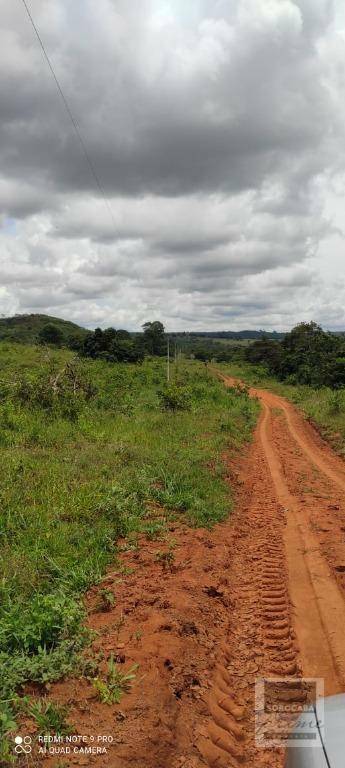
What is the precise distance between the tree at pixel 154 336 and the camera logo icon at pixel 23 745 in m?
70.1

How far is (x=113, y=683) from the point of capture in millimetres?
3672

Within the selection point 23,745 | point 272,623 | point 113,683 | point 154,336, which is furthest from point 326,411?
point 154,336

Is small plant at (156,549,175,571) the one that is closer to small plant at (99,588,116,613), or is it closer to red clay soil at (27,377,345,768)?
red clay soil at (27,377,345,768)

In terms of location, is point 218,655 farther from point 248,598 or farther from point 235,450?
point 235,450

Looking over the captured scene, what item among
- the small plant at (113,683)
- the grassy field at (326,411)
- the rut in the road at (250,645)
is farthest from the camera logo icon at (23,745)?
the grassy field at (326,411)

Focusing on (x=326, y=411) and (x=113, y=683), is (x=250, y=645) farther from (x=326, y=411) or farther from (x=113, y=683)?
(x=326, y=411)

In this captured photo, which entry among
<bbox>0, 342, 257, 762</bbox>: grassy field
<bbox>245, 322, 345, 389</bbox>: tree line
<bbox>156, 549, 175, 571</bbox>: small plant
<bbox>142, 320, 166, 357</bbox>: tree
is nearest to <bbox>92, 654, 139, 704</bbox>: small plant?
<bbox>0, 342, 257, 762</bbox>: grassy field

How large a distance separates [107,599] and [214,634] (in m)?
1.15

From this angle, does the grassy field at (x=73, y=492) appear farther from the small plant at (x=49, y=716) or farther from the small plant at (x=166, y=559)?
the small plant at (x=166, y=559)

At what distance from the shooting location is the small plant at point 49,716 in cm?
316

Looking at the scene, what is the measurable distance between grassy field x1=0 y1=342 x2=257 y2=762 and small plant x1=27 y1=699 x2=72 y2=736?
110 mm

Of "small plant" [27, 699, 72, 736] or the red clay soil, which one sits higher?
"small plant" [27, 699, 72, 736]

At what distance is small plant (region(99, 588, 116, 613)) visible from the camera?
4.70 metres

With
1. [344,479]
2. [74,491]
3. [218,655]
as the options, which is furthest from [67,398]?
[218,655]
